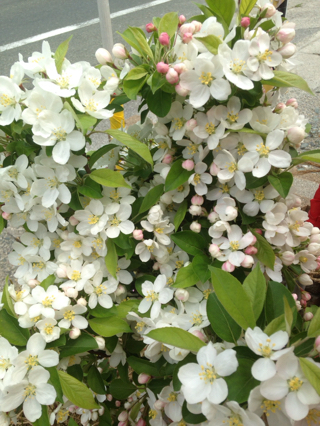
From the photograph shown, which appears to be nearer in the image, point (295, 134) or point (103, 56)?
point (295, 134)

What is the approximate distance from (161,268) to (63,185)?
0.93 feet

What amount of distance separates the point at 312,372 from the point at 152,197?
49cm

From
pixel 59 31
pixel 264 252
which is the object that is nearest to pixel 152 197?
pixel 264 252

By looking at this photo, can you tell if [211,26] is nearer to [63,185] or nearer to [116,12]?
[63,185]

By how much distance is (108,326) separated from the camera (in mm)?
853

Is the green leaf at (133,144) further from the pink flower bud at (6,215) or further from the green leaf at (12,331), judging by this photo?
the green leaf at (12,331)

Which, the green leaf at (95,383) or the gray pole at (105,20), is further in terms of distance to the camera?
the gray pole at (105,20)

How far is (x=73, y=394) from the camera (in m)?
0.76

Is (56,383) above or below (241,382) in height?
below

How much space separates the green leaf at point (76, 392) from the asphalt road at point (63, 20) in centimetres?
371

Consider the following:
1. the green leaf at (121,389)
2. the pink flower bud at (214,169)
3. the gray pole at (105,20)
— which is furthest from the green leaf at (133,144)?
the gray pole at (105,20)

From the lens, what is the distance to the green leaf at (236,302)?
0.64 metres

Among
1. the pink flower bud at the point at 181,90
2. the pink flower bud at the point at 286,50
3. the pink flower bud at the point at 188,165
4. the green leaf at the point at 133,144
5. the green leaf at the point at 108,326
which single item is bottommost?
the green leaf at the point at 108,326

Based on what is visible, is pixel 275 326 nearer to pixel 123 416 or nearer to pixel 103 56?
pixel 123 416
